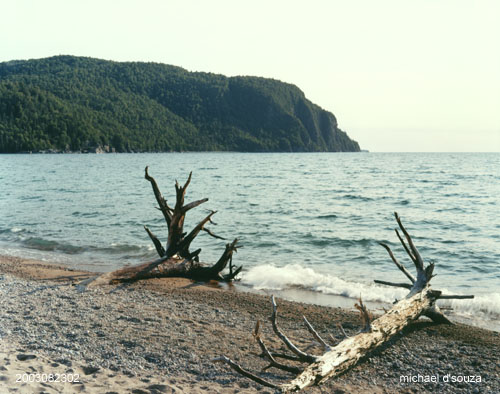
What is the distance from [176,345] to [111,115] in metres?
159

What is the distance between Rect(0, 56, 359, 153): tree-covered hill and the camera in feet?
394

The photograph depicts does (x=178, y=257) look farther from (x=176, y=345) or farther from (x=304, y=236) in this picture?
(x=304, y=236)

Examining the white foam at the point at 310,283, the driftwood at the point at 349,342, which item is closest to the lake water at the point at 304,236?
the white foam at the point at 310,283

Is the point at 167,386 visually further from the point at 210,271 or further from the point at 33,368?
the point at 210,271

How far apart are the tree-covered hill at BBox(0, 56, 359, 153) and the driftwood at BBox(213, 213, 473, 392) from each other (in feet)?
413

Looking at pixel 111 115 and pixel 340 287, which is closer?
pixel 340 287

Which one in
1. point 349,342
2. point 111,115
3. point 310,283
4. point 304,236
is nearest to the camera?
point 349,342

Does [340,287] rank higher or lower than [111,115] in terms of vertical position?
lower

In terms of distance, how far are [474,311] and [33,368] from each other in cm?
752

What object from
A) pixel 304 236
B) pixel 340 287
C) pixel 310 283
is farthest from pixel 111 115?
pixel 340 287

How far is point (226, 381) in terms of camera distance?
15.8 ft

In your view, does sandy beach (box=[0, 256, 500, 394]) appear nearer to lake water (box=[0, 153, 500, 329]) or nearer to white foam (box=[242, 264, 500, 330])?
white foam (box=[242, 264, 500, 330])

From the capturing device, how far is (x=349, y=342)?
4.97 meters

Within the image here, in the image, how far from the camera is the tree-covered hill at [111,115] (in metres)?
120
